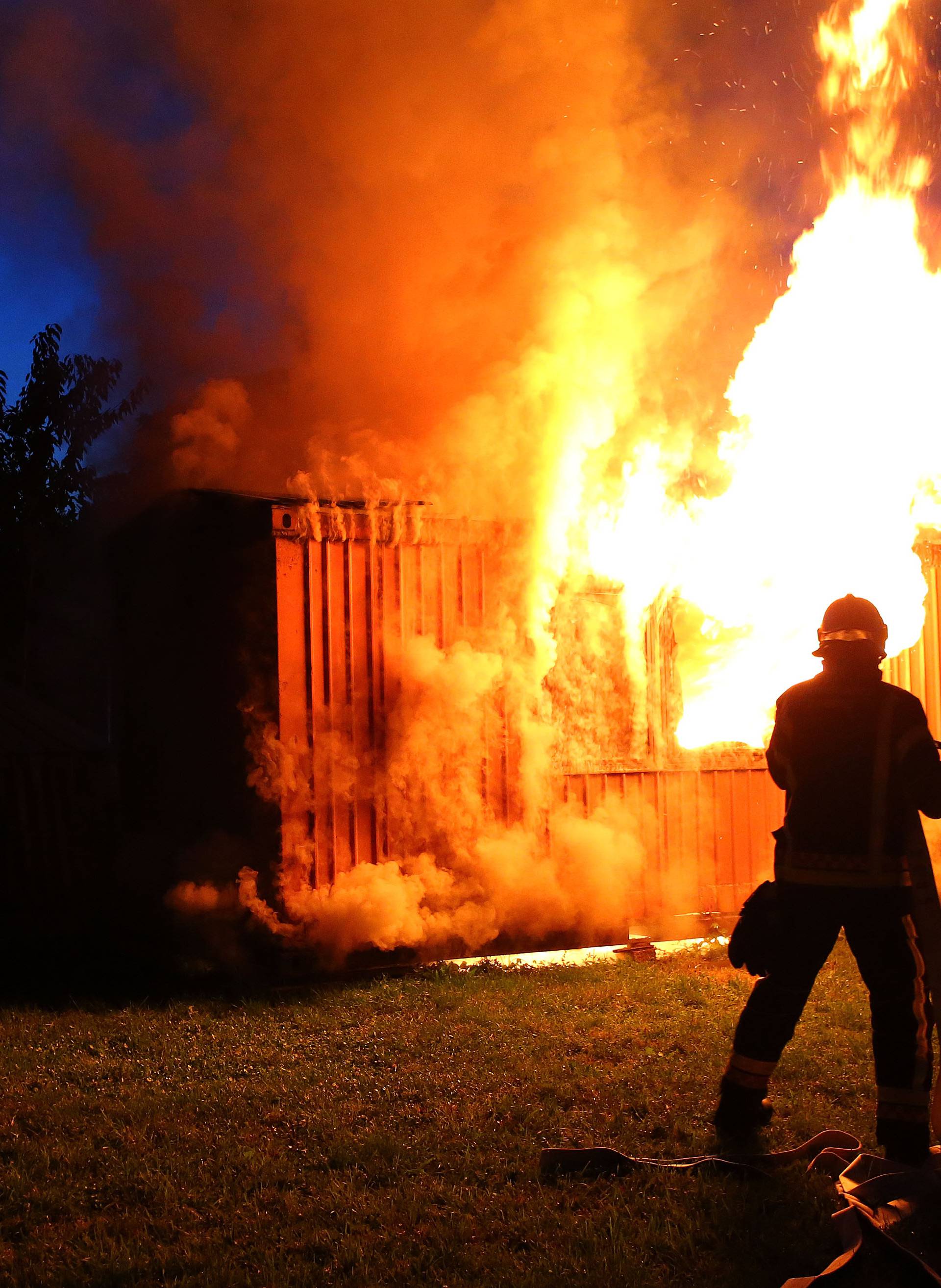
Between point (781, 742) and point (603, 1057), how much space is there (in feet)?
6.90

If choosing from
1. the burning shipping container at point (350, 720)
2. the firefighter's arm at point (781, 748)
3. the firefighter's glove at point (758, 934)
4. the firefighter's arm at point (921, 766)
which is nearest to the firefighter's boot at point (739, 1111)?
the firefighter's glove at point (758, 934)

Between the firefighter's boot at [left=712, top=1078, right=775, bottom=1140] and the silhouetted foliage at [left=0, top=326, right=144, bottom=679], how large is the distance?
49.2 feet

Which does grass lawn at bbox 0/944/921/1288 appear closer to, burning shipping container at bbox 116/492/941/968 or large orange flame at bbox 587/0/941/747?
burning shipping container at bbox 116/492/941/968

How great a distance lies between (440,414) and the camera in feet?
29.3

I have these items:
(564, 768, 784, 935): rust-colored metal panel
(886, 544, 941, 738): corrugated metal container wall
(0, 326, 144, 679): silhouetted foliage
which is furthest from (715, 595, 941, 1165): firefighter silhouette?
(0, 326, 144, 679): silhouetted foliage

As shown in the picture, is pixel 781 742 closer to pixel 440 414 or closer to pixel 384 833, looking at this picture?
pixel 384 833

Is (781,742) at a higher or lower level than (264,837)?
higher

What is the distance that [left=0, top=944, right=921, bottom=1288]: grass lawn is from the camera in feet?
11.6

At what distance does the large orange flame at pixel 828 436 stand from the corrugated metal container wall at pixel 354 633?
172cm

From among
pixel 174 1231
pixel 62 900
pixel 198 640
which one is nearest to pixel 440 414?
pixel 198 640

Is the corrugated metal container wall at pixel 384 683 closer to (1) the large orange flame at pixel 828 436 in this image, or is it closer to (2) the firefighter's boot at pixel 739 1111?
(1) the large orange flame at pixel 828 436

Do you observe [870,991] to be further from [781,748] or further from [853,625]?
[853,625]

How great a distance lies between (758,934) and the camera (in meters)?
4.55

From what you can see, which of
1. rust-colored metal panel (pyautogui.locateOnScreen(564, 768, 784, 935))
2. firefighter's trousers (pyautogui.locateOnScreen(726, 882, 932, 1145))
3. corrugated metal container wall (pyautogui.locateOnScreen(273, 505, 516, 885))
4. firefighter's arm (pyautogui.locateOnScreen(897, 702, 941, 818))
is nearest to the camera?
firefighter's trousers (pyautogui.locateOnScreen(726, 882, 932, 1145))
